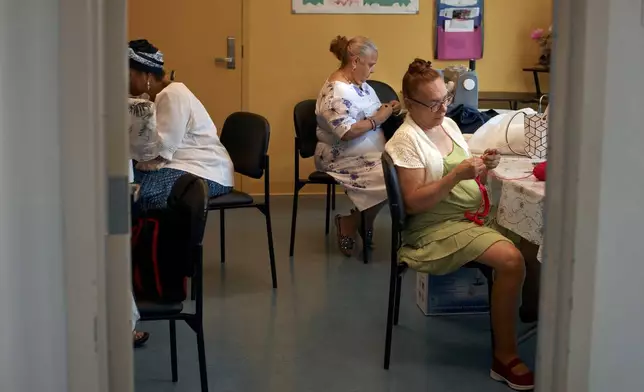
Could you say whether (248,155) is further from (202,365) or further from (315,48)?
(315,48)

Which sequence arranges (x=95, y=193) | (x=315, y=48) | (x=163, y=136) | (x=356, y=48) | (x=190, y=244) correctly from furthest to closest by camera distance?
(x=315, y=48), (x=356, y=48), (x=163, y=136), (x=190, y=244), (x=95, y=193)

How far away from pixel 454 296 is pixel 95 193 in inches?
83.7

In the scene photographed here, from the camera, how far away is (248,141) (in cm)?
352

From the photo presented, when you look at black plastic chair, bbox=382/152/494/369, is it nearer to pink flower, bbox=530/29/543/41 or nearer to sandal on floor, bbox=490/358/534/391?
sandal on floor, bbox=490/358/534/391

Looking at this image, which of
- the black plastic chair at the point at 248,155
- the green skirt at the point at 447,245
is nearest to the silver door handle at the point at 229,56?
the black plastic chair at the point at 248,155

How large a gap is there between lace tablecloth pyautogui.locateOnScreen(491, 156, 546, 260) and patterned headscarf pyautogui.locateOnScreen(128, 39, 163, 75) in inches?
53.5

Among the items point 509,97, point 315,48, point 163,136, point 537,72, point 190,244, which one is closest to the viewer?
point 190,244

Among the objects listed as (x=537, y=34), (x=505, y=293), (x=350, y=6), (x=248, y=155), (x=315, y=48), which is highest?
(x=350, y=6)

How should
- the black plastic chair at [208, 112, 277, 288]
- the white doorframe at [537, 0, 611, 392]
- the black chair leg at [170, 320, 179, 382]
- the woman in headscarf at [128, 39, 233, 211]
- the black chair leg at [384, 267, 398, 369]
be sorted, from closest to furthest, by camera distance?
the white doorframe at [537, 0, 611, 392], the black chair leg at [170, 320, 179, 382], the black chair leg at [384, 267, 398, 369], the woman in headscarf at [128, 39, 233, 211], the black plastic chair at [208, 112, 277, 288]

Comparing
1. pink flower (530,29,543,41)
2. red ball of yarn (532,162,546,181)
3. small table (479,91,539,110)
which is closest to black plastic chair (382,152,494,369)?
red ball of yarn (532,162,546,181)

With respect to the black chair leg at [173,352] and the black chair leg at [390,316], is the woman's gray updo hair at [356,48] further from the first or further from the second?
the black chair leg at [173,352]

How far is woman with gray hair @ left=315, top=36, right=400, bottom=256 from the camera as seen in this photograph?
388 cm

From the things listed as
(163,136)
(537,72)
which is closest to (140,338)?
(163,136)

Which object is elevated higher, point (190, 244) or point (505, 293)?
point (190, 244)
